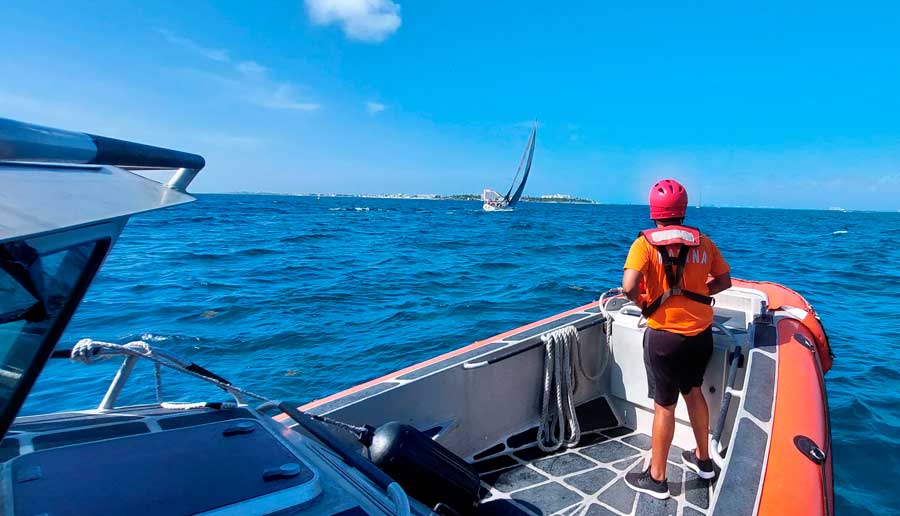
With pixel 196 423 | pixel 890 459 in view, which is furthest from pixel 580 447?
pixel 890 459

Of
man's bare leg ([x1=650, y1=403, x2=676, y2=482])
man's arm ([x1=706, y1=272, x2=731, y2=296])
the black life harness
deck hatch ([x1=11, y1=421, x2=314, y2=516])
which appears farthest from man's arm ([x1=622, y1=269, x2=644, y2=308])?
deck hatch ([x1=11, y1=421, x2=314, y2=516])

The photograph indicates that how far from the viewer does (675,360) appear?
2479 millimetres

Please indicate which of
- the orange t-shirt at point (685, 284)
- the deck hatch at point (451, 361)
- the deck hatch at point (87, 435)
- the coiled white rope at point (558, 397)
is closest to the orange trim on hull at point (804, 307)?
the orange t-shirt at point (685, 284)

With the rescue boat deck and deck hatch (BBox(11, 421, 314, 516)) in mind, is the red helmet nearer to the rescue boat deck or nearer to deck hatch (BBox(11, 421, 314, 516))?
the rescue boat deck

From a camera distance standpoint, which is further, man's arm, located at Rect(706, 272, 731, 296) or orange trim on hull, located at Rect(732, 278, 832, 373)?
orange trim on hull, located at Rect(732, 278, 832, 373)

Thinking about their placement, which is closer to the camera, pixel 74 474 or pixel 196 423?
pixel 74 474

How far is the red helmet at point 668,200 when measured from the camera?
2.43m

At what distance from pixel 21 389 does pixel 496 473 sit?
264cm

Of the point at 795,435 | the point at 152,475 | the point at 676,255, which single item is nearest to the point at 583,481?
the point at 795,435

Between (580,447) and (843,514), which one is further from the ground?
(580,447)

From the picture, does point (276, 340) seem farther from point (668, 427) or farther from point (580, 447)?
point (668, 427)

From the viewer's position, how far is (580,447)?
341 cm

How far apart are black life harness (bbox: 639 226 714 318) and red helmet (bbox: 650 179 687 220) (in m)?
0.08

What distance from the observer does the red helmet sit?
243 centimetres
